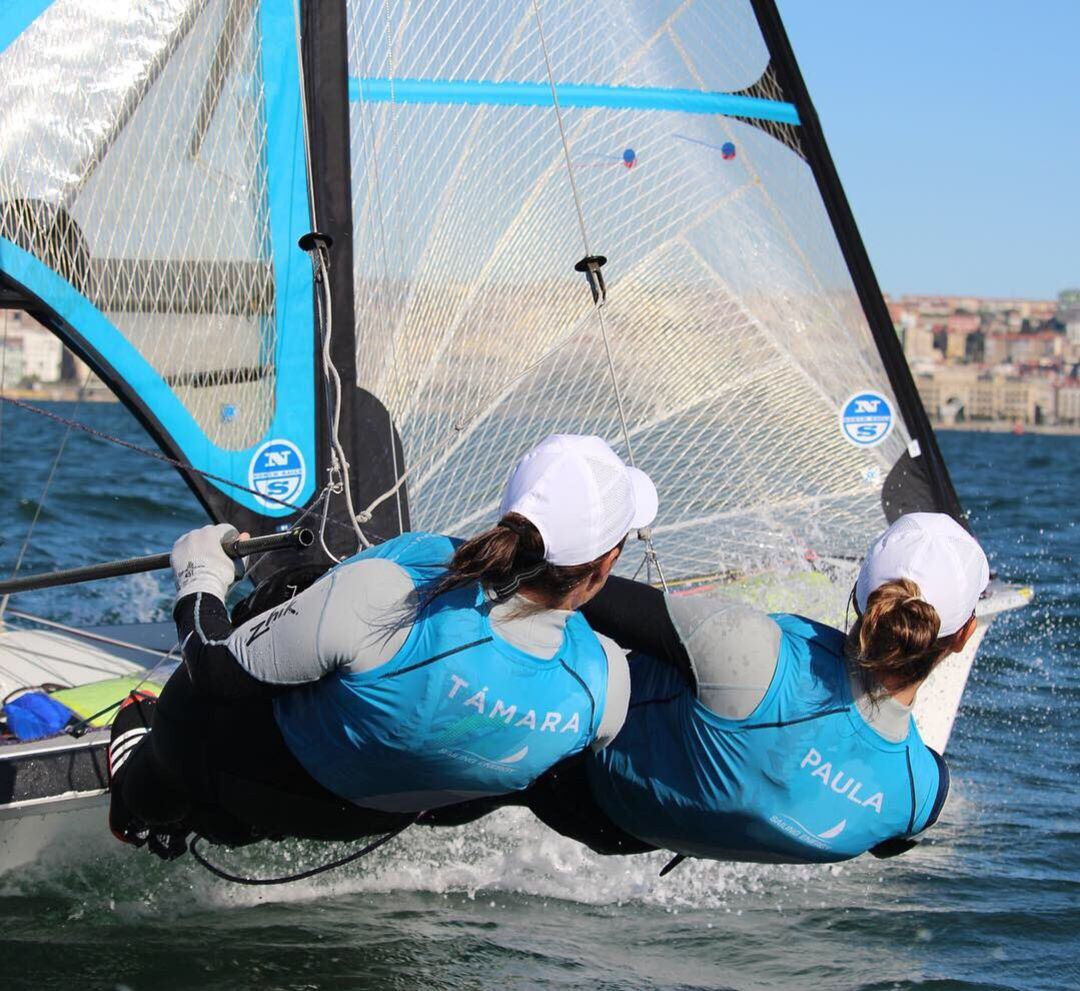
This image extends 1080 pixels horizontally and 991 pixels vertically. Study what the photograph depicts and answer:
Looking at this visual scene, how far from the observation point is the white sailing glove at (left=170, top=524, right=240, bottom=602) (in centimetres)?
247

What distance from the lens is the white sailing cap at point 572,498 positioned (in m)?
2.14

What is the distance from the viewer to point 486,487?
14.4 feet

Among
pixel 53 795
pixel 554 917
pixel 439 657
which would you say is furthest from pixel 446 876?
pixel 439 657

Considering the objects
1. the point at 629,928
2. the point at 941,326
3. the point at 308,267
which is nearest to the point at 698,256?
the point at 308,267

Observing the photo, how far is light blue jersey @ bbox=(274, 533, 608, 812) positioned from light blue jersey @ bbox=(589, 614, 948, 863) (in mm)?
139

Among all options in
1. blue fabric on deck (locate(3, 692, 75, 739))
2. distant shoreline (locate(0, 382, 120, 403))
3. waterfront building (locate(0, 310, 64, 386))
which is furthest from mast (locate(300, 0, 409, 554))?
distant shoreline (locate(0, 382, 120, 403))

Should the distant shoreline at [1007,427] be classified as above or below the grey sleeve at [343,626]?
above

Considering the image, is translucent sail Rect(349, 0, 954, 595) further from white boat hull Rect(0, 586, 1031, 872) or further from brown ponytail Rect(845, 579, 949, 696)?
brown ponytail Rect(845, 579, 949, 696)

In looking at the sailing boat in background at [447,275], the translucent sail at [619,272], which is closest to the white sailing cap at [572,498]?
the sailing boat in background at [447,275]

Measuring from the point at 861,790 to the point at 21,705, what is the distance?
6.56 feet

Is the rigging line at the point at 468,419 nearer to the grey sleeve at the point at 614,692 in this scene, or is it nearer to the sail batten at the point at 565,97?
the sail batten at the point at 565,97

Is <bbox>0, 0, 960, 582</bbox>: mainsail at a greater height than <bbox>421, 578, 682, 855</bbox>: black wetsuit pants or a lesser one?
greater

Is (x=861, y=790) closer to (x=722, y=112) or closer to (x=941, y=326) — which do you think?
(x=722, y=112)

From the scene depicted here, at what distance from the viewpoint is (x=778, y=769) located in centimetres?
235
